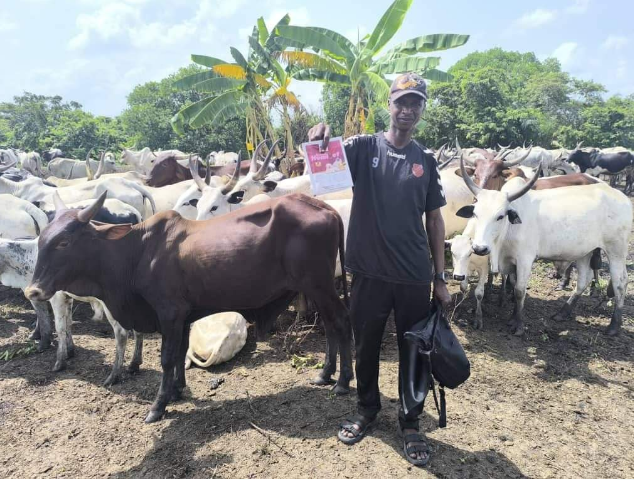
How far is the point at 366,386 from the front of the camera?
3.30 metres

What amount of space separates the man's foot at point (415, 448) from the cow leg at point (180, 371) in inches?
85.3

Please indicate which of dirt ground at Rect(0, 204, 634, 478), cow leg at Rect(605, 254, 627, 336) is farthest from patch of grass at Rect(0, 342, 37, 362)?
cow leg at Rect(605, 254, 627, 336)

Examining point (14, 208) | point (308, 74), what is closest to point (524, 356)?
point (14, 208)

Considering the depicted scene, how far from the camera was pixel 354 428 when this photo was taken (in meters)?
3.34

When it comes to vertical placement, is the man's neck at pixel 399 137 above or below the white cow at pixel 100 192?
above

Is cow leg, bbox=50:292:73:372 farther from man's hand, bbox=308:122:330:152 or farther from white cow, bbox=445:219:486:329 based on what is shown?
white cow, bbox=445:219:486:329

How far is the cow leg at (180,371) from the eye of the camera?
406 cm

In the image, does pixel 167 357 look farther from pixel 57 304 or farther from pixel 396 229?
Answer: pixel 396 229

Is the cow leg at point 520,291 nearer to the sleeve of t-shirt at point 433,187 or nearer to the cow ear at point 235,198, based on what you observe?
the sleeve of t-shirt at point 433,187

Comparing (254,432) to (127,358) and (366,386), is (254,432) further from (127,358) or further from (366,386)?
(127,358)

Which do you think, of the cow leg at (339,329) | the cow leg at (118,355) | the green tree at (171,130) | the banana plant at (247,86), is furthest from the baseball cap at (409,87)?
the green tree at (171,130)

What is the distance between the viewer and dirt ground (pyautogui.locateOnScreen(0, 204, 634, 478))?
3.15 metres

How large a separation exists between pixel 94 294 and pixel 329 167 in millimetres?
2538

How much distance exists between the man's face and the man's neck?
4 cm
